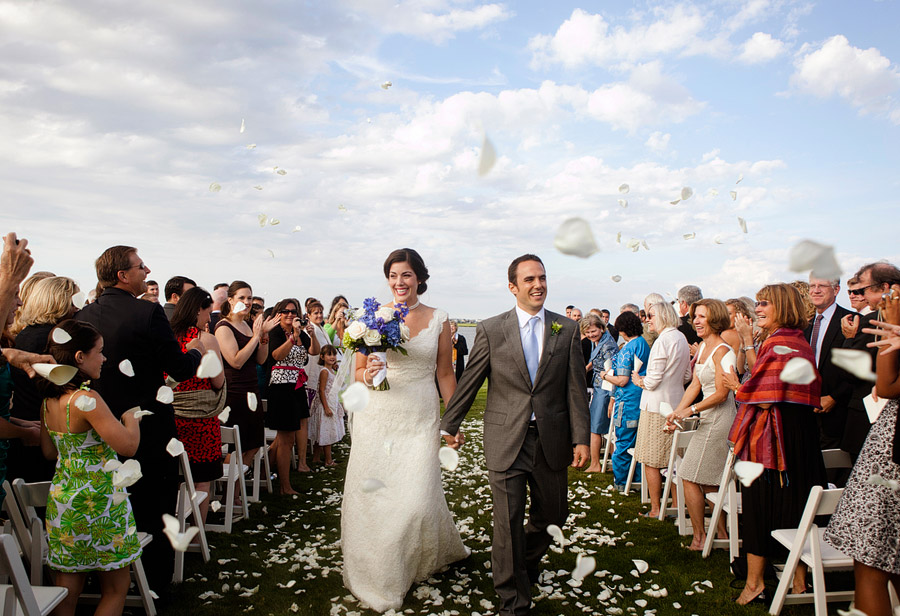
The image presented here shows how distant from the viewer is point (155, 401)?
164 inches

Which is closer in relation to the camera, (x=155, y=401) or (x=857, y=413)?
(x=155, y=401)

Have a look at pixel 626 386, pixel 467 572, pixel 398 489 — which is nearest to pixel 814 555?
pixel 467 572

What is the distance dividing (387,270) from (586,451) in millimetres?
2140

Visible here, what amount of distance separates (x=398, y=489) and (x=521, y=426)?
3.65 feet

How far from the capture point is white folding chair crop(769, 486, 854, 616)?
363 cm

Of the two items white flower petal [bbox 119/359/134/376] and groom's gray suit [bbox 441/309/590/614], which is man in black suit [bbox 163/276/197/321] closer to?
white flower petal [bbox 119/359/134/376]

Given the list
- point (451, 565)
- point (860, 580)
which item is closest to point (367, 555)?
point (451, 565)

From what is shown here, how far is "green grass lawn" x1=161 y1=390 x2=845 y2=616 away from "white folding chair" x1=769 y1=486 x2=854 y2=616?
0.23 meters

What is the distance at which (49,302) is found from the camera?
414 centimetres

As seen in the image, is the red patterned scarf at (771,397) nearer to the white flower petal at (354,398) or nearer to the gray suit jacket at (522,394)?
the gray suit jacket at (522,394)

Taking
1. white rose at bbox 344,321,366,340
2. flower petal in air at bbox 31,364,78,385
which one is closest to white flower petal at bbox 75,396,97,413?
flower petal in air at bbox 31,364,78,385

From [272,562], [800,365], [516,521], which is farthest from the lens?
[272,562]

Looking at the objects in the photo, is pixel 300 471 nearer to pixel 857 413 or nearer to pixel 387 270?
pixel 387 270

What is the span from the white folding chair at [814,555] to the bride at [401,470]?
2.46 m
